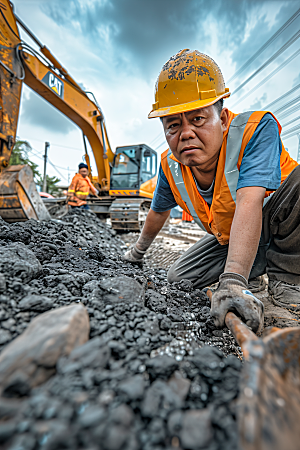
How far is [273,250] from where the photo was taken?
242cm

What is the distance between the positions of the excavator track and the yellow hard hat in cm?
491

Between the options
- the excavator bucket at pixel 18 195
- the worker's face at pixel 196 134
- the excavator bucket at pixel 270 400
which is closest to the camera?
the excavator bucket at pixel 270 400

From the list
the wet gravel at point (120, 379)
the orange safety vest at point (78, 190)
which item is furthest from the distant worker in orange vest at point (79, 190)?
the wet gravel at point (120, 379)

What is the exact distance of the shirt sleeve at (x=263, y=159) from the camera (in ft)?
5.64

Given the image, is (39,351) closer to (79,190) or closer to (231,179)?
(231,179)

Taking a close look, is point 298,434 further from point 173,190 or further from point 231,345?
point 173,190

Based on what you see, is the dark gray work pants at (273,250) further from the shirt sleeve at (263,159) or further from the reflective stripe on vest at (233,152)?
the reflective stripe on vest at (233,152)

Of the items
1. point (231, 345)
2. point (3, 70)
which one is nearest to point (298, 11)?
point (3, 70)

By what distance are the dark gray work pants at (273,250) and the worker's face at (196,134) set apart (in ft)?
2.59

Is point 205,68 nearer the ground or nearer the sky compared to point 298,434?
nearer the sky

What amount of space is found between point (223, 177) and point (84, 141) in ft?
21.9

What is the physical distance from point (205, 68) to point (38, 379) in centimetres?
229

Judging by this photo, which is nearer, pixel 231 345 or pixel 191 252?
pixel 231 345

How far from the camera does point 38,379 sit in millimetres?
772
